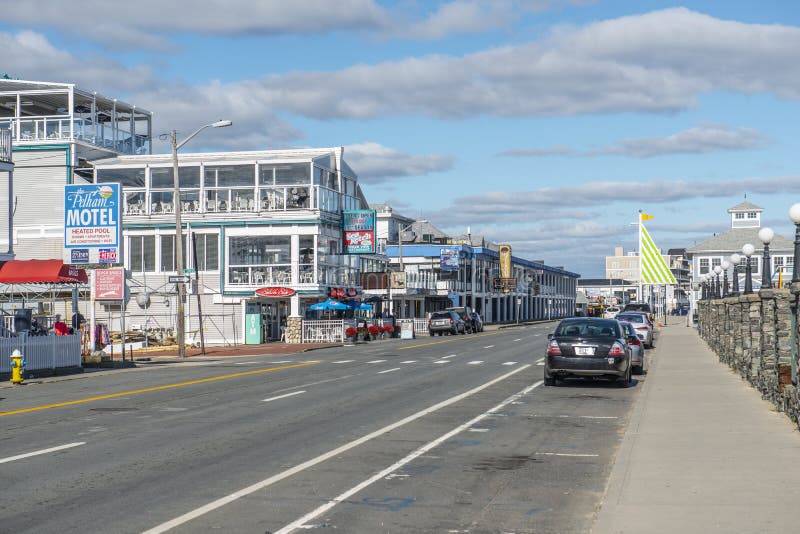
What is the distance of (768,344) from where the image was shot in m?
18.2

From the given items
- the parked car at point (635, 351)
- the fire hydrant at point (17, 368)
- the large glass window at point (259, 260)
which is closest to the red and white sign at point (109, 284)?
the fire hydrant at point (17, 368)

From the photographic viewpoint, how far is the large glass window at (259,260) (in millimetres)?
56062

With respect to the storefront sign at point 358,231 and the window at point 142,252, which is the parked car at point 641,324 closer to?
the storefront sign at point 358,231

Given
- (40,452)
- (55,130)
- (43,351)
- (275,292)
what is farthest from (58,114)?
(40,452)

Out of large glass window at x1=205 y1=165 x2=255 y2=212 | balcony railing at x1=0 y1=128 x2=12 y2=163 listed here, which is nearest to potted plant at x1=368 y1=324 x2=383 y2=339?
large glass window at x1=205 y1=165 x2=255 y2=212

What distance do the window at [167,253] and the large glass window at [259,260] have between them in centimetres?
342

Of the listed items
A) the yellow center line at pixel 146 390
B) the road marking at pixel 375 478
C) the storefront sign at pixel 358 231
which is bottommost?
the yellow center line at pixel 146 390

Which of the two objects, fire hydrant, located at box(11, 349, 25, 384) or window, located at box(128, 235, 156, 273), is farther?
window, located at box(128, 235, 156, 273)

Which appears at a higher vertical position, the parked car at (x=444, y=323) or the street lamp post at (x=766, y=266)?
the street lamp post at (x=766, y=266)

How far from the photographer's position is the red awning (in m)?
30.5

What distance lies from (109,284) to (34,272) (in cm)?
497

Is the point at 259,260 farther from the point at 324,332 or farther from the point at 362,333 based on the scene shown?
the point at 362,333

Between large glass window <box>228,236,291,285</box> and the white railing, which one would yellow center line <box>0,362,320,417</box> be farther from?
large glass window <box>228,236,291,285</box>

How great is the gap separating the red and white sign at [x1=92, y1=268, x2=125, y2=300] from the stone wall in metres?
21.1
